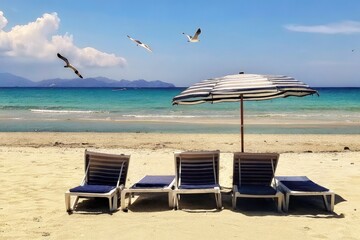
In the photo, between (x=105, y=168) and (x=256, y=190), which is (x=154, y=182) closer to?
(x=105, y=168)

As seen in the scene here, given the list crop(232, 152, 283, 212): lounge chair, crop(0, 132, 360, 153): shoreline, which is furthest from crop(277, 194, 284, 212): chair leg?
crop(0, 132, 360, 153): shoreline

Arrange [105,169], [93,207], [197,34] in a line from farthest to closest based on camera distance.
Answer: [197,34], [105,169], [93,207]

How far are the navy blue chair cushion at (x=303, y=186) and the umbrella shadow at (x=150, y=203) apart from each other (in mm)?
1855

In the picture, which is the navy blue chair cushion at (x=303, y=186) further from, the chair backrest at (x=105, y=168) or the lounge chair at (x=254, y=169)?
the chair backrest at (x=105, y=168)

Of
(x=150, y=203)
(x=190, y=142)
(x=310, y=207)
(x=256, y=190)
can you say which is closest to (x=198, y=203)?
(x=150, y=203)

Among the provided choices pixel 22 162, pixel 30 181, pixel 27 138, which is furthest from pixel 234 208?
pixel 27 138

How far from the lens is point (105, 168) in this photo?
716cm

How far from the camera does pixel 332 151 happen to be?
1327 centimetres

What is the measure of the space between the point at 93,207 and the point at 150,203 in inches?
35.2

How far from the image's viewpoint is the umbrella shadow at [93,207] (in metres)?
6.53

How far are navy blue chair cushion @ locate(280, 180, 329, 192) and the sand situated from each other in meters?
0.32

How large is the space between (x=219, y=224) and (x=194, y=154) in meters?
1.47

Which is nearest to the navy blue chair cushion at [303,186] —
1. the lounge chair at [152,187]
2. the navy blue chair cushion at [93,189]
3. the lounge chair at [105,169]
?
the lounge chair at [152,187]

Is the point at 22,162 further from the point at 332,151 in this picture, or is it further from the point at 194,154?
the point at 332,151
